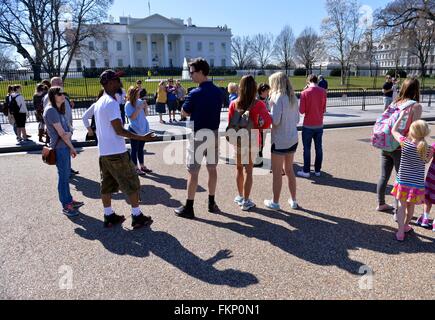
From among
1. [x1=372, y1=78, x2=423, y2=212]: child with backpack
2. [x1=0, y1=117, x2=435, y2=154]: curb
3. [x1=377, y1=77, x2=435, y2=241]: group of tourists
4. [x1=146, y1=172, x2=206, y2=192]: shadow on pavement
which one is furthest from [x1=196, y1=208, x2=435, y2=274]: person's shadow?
[x1=0, y1=117, x2=435, y2=154]: curb

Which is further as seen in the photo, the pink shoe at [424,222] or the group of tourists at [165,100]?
the group of tourists at [165,100]

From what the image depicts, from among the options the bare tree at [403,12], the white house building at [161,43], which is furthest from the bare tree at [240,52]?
the bare tree at [403,12]

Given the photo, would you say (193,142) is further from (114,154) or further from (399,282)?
(399,282)

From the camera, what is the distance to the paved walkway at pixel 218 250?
114 inches

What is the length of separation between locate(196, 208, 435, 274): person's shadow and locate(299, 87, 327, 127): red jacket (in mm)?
2136

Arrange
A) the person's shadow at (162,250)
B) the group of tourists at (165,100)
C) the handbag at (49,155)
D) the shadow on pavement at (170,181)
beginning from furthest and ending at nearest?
the group of tourists at (165,100), the shadow on pavement at (170,181), the handbag at (49,155), the person's shadow at (162,250)

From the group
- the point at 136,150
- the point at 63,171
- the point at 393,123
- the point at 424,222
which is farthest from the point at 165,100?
the point at 424,222

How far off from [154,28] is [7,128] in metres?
74.7

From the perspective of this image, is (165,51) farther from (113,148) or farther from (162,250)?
(162,250)

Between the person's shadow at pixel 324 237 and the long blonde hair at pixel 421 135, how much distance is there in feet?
3.37

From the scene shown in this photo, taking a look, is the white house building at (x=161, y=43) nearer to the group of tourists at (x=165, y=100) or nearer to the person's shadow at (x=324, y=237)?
the group of tourists at (x=165, y=100)
